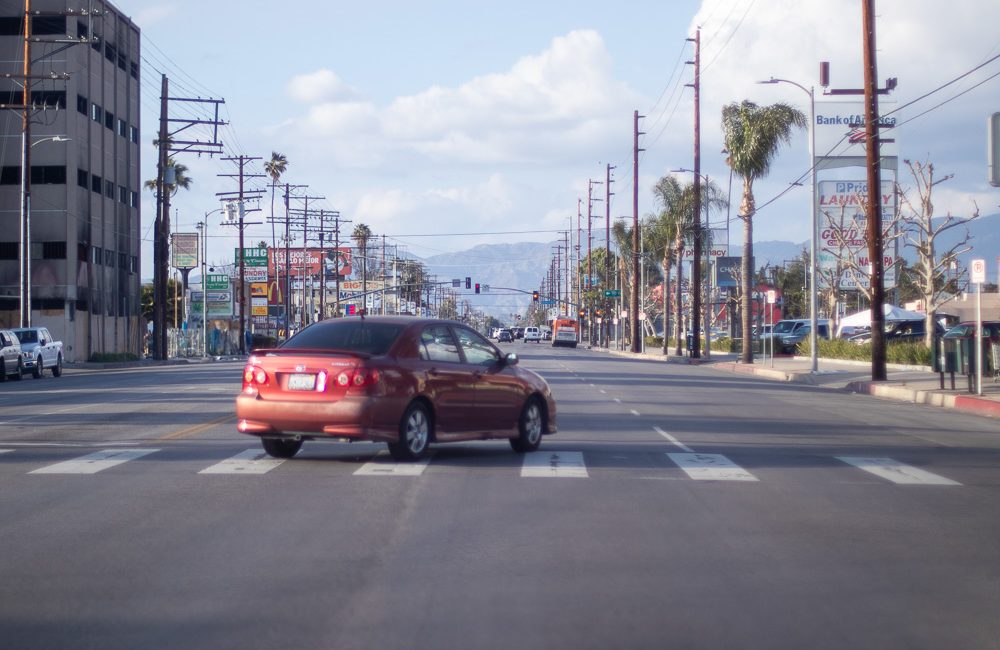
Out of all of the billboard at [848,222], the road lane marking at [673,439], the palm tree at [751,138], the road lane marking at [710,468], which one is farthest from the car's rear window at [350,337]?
the billboard at [848,222]

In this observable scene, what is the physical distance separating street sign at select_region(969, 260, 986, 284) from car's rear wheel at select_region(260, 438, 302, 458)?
16435 mm

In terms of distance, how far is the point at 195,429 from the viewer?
1777cm

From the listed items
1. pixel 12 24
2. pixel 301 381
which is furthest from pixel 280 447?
pixel 12 24

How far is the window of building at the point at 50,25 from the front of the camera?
5925 cm

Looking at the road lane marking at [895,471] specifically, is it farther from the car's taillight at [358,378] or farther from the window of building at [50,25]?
the window of building at [50,25]

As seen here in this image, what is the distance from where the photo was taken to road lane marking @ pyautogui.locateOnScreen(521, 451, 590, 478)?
12805mm

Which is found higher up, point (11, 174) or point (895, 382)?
point (11, 174)

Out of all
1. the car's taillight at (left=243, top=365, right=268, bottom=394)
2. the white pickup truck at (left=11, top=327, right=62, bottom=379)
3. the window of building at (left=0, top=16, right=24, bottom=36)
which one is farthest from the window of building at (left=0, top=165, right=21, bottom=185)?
the car's taillight at (left=243, top=365, right=268, bottom=394)

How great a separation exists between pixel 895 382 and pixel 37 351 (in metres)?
28.5

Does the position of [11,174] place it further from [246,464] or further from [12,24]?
[246,464]

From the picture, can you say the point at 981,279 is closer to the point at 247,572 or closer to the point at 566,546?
the point at 566,546

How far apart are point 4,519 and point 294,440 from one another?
168 inches

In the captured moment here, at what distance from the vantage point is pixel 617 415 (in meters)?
21.3

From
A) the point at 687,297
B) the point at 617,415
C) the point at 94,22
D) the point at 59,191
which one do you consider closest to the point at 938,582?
the point at 617,415
